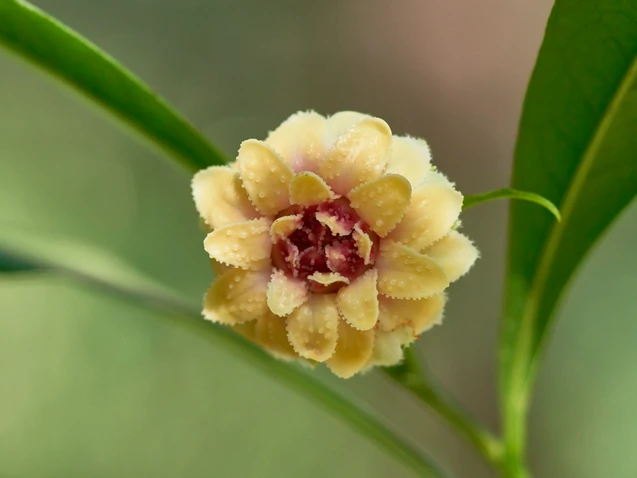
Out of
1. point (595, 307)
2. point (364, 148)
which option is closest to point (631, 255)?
point (595, 307)

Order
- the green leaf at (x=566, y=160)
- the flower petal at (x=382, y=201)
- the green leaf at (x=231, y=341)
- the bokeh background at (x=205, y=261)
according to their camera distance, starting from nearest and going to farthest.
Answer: the flower petal at (x=382, y=201) → the green leaf at (x=566, y=160) → the green leaf at (x=231, y=341) → the bokeh background at (x=205, y=261)

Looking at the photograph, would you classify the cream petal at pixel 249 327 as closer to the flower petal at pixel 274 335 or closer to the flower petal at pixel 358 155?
the flower petal at pixel 274 335

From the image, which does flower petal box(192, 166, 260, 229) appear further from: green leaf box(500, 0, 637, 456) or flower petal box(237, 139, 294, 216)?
green leaf box(500, 0, 637, 456)

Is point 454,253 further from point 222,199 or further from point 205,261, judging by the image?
point 205,261

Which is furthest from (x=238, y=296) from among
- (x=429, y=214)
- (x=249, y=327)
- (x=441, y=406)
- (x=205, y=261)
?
(x=205, y=261)

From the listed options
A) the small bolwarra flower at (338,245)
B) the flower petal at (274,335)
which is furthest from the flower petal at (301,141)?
the flower petal at (274,335)
